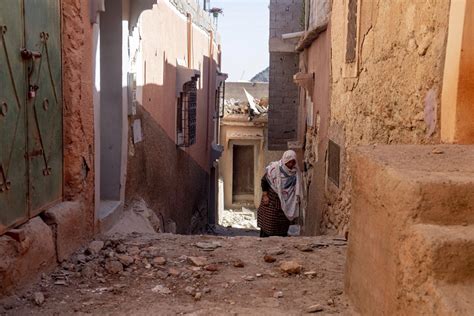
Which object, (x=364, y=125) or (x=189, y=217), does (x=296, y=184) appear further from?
(x=189, y=217)

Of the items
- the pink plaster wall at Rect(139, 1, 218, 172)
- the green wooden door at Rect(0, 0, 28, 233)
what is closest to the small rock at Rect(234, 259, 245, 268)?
the green wooden door at Rect(0, 0, 28, 233)

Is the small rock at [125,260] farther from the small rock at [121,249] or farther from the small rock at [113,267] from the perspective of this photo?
the small rock at [121,249]

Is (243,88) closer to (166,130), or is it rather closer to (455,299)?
(166,130)

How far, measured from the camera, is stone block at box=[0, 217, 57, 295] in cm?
277

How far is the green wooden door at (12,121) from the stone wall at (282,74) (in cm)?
1009

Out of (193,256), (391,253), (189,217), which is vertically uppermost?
(391,253)

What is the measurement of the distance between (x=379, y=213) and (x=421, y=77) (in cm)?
145

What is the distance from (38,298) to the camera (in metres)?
2.90

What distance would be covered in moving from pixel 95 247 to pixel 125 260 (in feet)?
1.19

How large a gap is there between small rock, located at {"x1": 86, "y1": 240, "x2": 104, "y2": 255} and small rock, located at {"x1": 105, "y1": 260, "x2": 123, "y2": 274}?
271 mm

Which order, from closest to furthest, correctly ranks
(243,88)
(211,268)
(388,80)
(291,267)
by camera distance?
(291,267), (211,268), (388,80), (243,88)

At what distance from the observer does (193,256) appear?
13.0 ft

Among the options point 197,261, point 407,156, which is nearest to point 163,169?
point 197,261

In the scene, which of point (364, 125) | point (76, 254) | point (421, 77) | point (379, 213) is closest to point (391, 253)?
point (379, 213)
